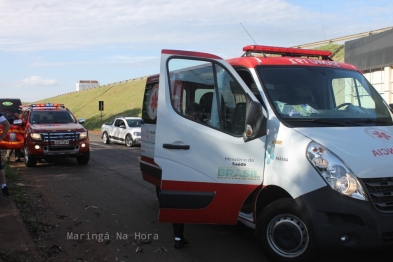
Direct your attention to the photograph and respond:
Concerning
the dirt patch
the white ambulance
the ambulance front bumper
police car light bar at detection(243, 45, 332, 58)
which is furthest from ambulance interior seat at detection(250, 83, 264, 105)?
the dirt patch

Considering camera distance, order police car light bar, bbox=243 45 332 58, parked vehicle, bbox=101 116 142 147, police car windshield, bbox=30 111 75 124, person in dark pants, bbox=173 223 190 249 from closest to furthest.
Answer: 1. person in dark pants, bbox=173 223 190 249
2. police car light bar, bbox=243 45 332 58
3. police car windshield, bbox=30 111 75 124
4. parked vehicle, bbox=101 116 142 147

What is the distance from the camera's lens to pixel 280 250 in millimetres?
5137

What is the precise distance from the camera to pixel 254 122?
5.08m

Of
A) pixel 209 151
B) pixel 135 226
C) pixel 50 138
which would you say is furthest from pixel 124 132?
pixel 209 151

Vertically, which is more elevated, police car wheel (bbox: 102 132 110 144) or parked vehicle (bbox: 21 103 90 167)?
parked vehicle (bbox: 21 103 90 167)

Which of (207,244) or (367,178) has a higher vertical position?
(367,178)

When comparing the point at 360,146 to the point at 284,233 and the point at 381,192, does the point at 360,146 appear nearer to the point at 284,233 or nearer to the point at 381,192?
the point at 381,192

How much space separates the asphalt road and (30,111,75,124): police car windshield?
2.67 m

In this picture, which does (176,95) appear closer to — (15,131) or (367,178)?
(367,178)

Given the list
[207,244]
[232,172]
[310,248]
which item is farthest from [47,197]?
[310,248]

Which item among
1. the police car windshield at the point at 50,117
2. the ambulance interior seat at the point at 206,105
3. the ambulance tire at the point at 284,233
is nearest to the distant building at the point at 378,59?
the police car windshield at the point at 50,117

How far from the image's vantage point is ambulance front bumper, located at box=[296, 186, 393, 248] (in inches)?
180

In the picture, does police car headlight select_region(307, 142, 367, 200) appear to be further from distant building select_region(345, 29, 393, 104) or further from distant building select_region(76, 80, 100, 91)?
distant building select_region(76, 80, 100, 91)

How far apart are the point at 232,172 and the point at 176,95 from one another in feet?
3.72
